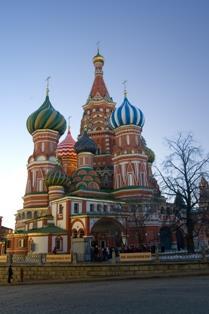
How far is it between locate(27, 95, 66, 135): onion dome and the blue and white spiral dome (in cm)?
781

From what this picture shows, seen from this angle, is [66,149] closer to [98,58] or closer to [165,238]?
[98,58]

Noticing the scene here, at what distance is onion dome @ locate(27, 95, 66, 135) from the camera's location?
1999 inches

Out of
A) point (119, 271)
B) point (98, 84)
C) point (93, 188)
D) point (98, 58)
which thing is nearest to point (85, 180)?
point (93, 188)

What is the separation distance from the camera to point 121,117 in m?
49.2

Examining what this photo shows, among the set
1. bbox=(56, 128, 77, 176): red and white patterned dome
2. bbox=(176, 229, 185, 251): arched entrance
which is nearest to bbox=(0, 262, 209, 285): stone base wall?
bbox=(176, 229, 185, 251): arched entrance

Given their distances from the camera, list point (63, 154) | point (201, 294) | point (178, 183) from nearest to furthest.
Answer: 1. point (201, 294)
2. point (178, 183)
3. point (63, 154)

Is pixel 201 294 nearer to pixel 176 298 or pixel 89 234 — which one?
pixel 176 298

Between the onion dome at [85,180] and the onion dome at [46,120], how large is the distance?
8547 mm

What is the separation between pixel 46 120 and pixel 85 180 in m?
11.5

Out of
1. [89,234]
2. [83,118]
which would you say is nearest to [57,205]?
[89,234]

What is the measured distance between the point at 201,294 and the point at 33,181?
129 ft

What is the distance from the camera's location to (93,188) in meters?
→ 44.5

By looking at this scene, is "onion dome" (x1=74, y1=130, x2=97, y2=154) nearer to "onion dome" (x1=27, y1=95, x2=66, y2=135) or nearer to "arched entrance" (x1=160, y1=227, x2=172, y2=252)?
"onion dome" (x1=27, y1=95, x2=66, y2=135)

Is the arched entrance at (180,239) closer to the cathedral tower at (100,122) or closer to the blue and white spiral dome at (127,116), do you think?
the cathedral tower at (100,122)
